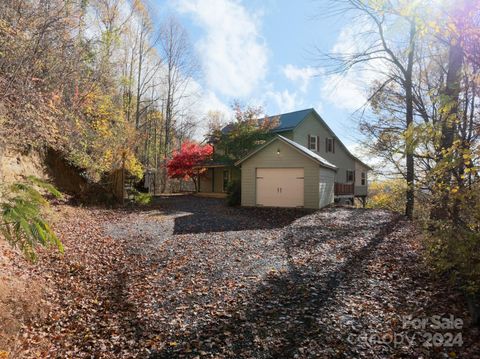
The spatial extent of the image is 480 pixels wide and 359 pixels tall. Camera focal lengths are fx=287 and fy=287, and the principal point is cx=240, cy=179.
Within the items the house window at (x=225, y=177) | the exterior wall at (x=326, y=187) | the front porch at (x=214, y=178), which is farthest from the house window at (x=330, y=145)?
the house window at (x=225, y=177)

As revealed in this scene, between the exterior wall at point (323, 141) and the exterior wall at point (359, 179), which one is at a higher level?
the exterior wall at point (323, 141)

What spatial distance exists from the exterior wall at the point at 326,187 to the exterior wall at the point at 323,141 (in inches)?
213

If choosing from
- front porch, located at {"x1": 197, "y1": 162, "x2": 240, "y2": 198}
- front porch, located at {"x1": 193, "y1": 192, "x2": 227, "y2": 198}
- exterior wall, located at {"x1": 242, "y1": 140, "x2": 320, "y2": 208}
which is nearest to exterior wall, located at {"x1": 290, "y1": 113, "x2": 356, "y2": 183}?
front porch, located at {"x1": 197, "y1": 162, "x2": 240, "y2": 198}

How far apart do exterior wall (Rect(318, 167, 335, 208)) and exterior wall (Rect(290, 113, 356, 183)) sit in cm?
541

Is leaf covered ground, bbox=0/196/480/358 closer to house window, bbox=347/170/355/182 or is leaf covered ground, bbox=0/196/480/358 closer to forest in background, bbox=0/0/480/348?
forest in background, bbox=0/0/480/348

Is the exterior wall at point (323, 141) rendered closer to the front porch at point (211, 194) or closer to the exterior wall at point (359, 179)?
the exterior wall at point (359, 179)

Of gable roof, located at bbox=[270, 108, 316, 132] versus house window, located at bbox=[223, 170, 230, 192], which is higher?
gable roof, located at bbox=[270, 108, 316, 132]

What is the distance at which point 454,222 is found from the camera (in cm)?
382

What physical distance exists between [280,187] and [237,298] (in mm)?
10599

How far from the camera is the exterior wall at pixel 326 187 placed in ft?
47.3

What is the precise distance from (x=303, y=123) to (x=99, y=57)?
44.9 feet

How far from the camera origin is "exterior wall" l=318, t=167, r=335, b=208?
14.4 metres

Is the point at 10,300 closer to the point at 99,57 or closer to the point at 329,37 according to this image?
the point at 329,37

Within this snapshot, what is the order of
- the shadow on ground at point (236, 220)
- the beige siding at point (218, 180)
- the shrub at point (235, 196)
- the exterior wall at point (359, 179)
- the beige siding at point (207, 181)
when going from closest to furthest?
the shadow on ground at point (236, 220)
the shrub at point (235, 196)
the beige siding at point (218, 180)
the beige siding at point (207, 181)
the exterior wall at point (359, 179)
